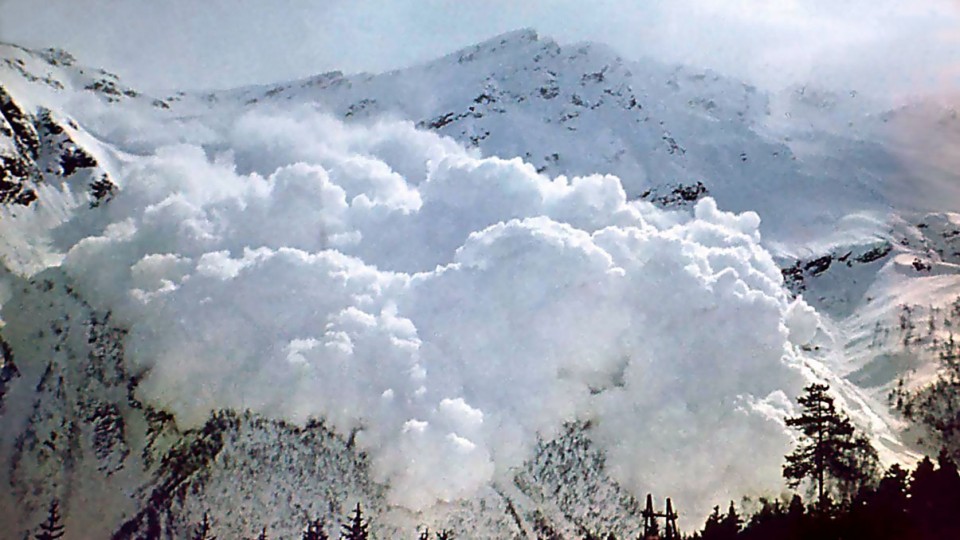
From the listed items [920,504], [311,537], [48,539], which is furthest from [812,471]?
[48,539]

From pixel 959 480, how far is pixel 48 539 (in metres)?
118

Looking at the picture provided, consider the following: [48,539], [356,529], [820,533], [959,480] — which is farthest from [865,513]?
[48,539]

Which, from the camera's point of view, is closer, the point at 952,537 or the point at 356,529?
the point at 952,537

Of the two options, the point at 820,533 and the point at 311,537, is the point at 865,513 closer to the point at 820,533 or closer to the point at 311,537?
the point at 820,533

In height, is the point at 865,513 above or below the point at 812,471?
below

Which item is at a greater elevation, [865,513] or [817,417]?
[817,417]

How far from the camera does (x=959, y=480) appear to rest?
74438 mm

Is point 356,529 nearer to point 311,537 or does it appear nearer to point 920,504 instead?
point 311,537

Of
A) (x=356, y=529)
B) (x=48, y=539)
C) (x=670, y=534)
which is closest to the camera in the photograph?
(x=670, y=534)

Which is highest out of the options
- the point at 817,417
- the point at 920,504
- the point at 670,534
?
the point at 817,417

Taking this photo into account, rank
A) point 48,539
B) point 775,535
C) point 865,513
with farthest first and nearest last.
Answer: point 48,539 < point 775,535 < point 865,513

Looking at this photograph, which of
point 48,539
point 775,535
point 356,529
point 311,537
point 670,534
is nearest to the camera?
point 670,534

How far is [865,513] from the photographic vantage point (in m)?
71.0

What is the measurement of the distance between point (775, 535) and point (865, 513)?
7.62m
